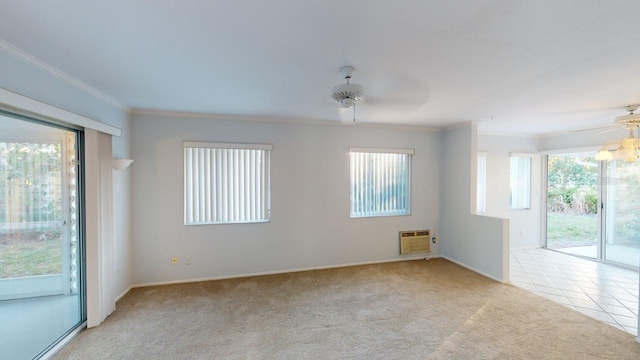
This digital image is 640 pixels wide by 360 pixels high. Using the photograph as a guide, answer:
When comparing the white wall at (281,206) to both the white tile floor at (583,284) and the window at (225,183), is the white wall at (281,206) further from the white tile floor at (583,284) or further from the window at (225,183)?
the white tile floor at (583,284)

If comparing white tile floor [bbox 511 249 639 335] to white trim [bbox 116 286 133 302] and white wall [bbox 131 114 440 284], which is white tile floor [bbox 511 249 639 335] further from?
white trim [bbox 116 286 133 302]

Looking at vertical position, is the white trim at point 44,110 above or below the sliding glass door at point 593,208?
above

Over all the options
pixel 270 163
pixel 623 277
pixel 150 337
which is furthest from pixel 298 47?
pixel 623 277

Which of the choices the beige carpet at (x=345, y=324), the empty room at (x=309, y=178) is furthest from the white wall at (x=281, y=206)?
the beige carpet at (x=345, y=324)

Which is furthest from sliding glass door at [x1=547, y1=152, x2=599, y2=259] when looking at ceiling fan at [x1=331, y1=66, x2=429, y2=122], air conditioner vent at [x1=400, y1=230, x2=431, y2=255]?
ceiling fan at [x1=331, y1=66, x2=429, y2=122]

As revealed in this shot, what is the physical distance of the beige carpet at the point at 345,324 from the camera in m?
2.21

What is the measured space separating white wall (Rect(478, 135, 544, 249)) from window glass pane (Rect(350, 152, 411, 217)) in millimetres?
1814

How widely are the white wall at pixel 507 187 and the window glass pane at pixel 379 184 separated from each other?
181cm

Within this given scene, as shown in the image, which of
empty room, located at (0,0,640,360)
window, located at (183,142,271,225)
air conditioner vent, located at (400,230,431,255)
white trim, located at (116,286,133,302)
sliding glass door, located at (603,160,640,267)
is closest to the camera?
empty room, located at (0,0,640,360)

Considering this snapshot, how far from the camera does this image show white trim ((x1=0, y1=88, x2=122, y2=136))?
65.2 inches

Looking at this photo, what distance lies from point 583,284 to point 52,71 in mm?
6513

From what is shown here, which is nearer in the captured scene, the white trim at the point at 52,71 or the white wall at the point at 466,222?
the white trim at the point at 52,71

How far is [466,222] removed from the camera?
14.1 feet

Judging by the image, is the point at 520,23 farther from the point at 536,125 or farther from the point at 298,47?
the point at 536,125
